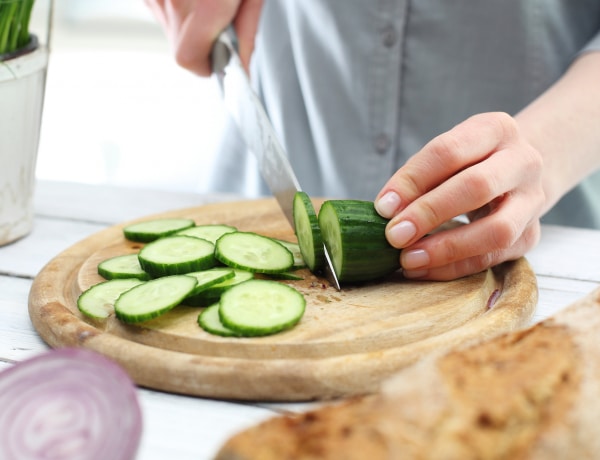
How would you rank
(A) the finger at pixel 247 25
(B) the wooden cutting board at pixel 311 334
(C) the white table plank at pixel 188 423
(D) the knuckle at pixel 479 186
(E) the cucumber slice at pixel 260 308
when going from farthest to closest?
(A) the finger at pixel 247 25, (D) the knuckle at pixel 479 186, (E) the cucumber slice at pixel 260 308, (B) the wooden cutting board at pixel 311 334, (C) the white table plank at pixel 188 423

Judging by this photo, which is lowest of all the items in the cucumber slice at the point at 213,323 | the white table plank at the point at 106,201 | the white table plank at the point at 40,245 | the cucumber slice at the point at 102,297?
the white table plank at the point at 106,201

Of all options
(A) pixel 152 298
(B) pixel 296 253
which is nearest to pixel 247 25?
(B) pixel 296 253

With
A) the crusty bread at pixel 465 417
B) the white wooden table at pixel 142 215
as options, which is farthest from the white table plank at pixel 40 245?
the crusty bread at pixel 465 417

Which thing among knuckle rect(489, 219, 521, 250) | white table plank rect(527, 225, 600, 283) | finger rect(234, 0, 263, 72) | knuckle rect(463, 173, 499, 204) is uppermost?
finger rect(234, 0, 263, 72)

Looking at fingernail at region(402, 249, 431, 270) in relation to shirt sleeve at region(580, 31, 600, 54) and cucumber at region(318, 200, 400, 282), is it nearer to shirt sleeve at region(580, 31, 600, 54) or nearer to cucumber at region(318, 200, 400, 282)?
cucumber at region(318, 200, 400, 282)

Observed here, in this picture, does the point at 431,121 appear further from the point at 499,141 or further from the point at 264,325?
the point at 264,325

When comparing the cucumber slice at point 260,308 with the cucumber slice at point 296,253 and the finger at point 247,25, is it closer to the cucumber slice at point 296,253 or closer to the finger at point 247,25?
the cucumber slice at point 296,253

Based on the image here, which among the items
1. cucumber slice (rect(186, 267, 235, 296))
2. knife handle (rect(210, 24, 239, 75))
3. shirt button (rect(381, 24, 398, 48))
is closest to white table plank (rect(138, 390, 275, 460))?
cucumber slice (rect(186, 267, 235, 296))

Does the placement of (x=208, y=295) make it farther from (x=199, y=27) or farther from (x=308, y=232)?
(x=199, y=27)
